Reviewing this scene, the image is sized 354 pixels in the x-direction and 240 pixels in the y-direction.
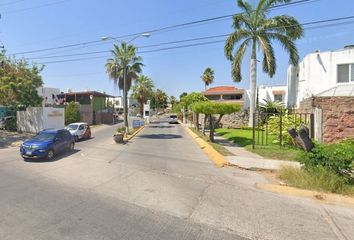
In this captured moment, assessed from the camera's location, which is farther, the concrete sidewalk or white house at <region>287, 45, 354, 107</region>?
white house at <region>287, 45, 354, 107</region>

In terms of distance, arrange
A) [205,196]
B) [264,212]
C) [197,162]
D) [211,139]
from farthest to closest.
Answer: [211,139] → [197,162] → [205,196] → [264,212]

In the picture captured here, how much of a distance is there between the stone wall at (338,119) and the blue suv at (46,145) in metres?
14.2

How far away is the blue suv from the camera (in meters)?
14.8

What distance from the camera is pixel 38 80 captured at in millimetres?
31297

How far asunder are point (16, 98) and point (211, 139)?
768 inches

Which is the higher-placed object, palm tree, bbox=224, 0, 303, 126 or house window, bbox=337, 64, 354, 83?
A: palm tree, bbox=224, 0, 303, 126

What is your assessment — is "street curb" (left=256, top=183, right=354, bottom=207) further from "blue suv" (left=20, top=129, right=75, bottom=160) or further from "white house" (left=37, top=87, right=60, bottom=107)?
"white house" (left=37, top=87, right=60, bottom=107)

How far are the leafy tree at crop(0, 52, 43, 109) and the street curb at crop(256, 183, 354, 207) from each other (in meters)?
25.2

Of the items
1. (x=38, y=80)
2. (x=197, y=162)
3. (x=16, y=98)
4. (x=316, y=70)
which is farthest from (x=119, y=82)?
(x=197, y=162)

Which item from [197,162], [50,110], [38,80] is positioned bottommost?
[197,162]

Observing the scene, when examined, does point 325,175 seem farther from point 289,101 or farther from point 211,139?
point 289,101

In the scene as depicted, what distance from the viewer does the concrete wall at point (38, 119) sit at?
2949cm

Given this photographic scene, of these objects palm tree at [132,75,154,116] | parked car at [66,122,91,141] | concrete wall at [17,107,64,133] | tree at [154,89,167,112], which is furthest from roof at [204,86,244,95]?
tree at [154,89,167,112]

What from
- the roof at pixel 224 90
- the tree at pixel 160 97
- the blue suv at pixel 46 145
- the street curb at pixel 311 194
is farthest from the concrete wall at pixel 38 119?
the tree at pixel 160 97
